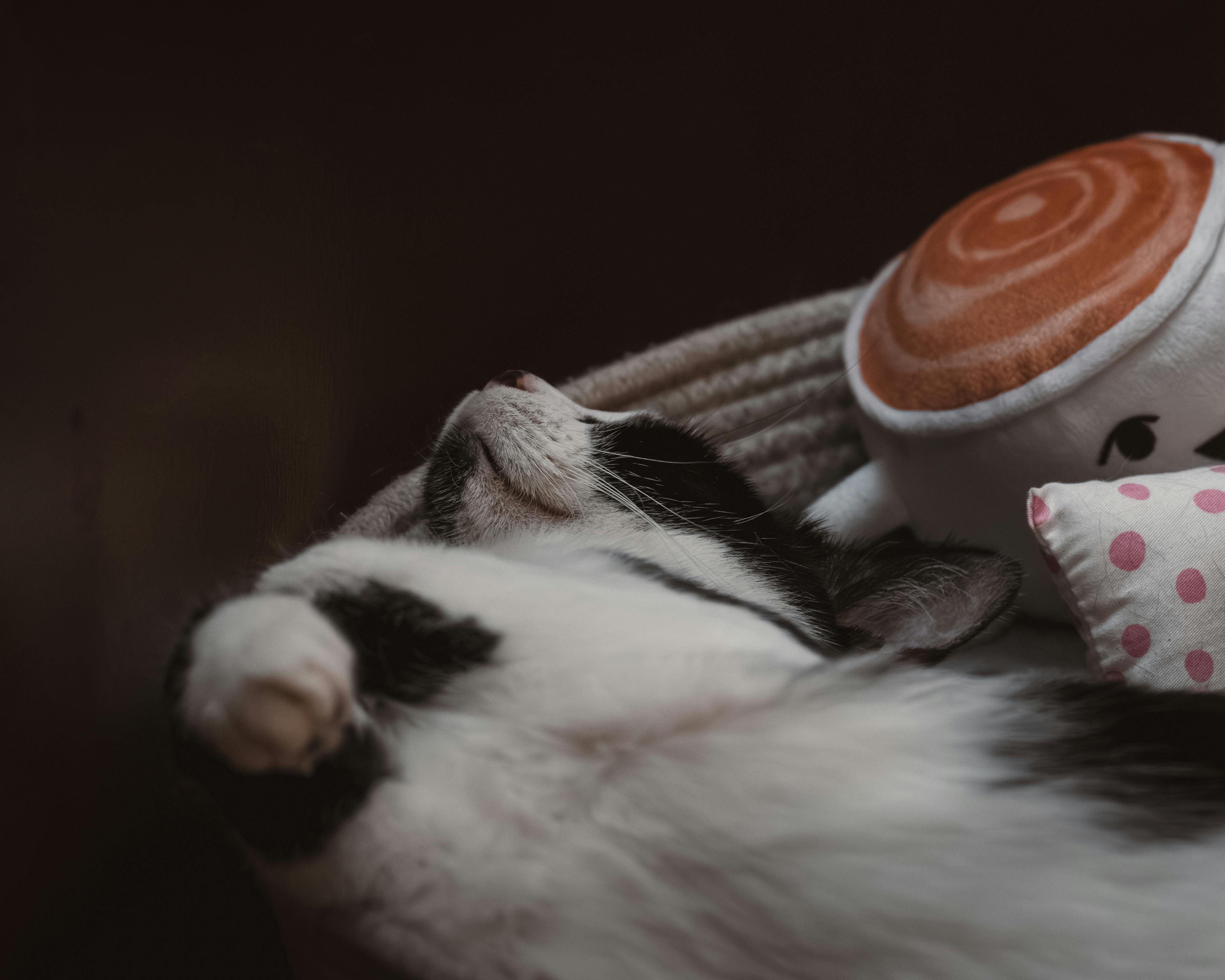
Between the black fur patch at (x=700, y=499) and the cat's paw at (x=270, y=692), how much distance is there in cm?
41

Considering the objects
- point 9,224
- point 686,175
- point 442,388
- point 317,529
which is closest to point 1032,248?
point 686,175

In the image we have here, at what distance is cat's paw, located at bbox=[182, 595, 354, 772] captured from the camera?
1.15 feet

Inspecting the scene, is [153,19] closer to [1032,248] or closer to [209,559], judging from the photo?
[209,559]

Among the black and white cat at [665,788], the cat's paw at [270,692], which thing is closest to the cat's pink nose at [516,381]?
the black and white cat at [665,788]

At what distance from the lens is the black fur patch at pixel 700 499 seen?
0.79m

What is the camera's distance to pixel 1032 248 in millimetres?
1014

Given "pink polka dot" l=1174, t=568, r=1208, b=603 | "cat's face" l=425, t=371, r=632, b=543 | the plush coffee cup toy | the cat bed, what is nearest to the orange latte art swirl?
the plush coffee cup toy

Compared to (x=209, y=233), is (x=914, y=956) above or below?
below

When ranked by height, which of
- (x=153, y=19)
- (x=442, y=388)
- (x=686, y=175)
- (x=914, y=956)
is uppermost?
(x=153, y=19)

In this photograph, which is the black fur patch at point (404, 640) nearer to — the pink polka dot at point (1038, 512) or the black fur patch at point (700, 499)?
the black fur patch at point (700, 499)

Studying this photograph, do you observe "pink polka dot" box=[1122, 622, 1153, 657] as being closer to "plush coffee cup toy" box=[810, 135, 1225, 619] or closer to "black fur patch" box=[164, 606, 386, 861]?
"plush coffee cup toy" box=[810, 135, 1225, 619]

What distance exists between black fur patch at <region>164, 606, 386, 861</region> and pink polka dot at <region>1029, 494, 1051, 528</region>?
0.71m

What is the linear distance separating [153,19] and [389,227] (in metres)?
0.27

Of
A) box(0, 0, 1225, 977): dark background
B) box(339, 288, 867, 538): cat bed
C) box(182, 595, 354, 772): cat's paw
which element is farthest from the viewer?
box(339, 288, 867, 538): cat bed
